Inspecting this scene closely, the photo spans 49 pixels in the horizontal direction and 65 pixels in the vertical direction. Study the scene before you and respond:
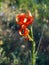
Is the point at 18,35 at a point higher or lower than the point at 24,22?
lower

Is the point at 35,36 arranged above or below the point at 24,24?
below

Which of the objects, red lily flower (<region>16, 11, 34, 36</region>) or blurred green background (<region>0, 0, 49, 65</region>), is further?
blurred green background (<region>0, 0, 49, 65</region>)

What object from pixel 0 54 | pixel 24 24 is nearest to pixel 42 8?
pixel 0 54

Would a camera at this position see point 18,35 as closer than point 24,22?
No

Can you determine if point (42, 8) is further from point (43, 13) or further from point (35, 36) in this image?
point (35, 36)

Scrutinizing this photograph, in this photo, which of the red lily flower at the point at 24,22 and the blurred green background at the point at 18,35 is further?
the blurred green background at the point at 18,35

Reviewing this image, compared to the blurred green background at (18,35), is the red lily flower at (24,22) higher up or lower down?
higher up

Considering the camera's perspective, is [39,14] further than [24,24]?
Yes

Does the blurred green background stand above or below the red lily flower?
below
